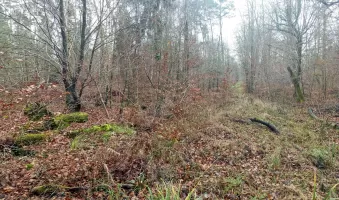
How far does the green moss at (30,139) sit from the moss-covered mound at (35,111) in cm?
169

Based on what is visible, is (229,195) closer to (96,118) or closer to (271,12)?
(96,118)

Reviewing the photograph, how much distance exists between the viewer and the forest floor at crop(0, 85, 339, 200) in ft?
11.8

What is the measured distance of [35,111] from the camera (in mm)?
7137

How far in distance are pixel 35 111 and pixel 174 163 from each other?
571 cm

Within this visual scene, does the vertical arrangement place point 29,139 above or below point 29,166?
above

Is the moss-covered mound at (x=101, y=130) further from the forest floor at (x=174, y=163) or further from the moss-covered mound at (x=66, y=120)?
the moss-covered mound at (x=66, y=120)

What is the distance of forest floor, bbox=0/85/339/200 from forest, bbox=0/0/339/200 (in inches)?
1.2

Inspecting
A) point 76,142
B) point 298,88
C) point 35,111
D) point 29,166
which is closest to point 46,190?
point 29,166

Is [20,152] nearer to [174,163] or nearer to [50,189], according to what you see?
[50,189]

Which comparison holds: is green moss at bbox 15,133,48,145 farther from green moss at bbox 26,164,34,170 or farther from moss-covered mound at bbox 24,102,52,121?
moss-covered mound at bbox 24,102,52,121

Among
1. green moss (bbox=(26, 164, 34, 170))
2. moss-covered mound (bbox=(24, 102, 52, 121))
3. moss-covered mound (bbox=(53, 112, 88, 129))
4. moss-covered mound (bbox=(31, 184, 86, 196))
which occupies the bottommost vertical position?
moss-covered mound (bbox=(31, 184, 86, 196))

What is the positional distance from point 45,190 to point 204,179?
304 centimetres

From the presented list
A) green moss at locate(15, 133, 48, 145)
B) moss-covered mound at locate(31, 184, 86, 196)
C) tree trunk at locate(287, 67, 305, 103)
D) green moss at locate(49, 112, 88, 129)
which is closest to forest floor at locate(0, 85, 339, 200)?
moss-covered mound at locate(31, 184, 86, 196)

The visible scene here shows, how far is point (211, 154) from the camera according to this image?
5453mm
